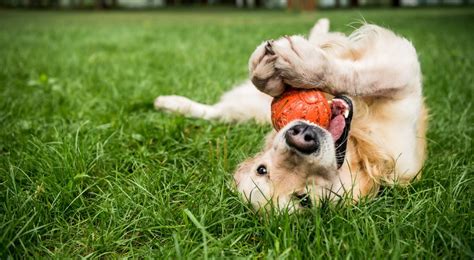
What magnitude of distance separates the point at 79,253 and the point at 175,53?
196 inches

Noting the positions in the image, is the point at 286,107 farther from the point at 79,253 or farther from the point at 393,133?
the point at 79,253

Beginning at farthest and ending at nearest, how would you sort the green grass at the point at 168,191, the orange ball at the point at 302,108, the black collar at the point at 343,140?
the black collar at the point at 343,140 < the orange ball at the point at 302,108 < the green grass at the point at 168,191

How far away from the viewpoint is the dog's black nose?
1.93 meters

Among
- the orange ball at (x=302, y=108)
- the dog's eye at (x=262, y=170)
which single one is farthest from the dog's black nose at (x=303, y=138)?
the dog's eye at (x=262, y=170)

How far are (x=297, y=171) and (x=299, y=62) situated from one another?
533 millimetres

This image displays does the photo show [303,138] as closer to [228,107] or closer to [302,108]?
[302,108]

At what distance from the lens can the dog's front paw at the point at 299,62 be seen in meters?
2.16

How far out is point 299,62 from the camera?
2158 millimetres

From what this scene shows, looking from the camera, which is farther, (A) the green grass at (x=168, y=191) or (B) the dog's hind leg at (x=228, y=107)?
(B) the dog's hind leg at (x=228, y=107)

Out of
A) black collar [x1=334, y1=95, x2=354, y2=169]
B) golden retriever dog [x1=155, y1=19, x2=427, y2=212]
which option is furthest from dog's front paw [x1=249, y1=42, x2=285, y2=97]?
black collar [x1=334, y1=95, x2=354, y2=169]

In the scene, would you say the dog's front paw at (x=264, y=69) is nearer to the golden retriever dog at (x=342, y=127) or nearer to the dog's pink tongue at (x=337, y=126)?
the golden retriever dog at (x=342, y=127)

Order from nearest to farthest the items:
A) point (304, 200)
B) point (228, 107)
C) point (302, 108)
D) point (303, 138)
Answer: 1. point (303, 138)
2. point (304, 200)
3. point (302, 108)
4. point (228, 107)

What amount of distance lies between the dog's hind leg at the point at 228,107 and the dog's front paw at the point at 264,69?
1.19 m

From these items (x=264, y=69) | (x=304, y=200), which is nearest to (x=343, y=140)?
(x=304, y=200)
